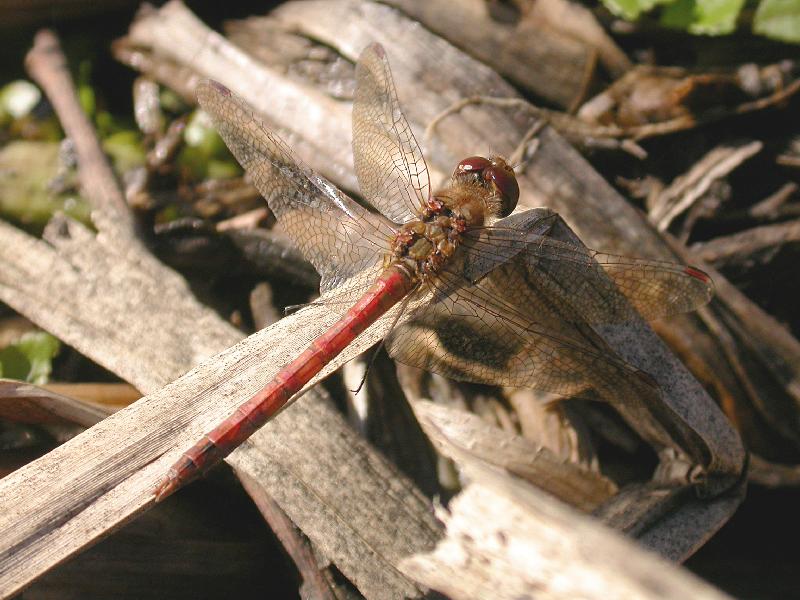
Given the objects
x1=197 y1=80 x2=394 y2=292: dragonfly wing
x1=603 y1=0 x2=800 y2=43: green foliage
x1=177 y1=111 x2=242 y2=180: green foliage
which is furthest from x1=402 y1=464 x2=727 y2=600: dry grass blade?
x1=603 y1=0 x2=800 y2=43: green foliage

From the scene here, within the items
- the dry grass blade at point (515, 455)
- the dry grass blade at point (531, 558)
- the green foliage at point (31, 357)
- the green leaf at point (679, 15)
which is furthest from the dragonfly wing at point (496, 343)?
the green leaf at point (679, 15)

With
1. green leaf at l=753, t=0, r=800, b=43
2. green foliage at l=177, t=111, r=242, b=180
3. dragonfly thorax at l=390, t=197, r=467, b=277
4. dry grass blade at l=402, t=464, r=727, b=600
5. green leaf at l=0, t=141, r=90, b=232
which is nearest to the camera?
dry grass blade at l=402, t=464, r=727, b=600

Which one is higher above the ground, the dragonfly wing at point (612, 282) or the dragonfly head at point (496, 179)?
the dragonfly head at point (496, 179)

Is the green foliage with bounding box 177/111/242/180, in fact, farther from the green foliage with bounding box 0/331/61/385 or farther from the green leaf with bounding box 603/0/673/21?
the green leaf with bounding box 603/0/673/21

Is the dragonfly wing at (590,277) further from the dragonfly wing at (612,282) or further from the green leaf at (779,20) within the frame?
the green leaf at (779,20)

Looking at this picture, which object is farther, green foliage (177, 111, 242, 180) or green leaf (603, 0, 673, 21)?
green foliage (177, 111, 242, 180)

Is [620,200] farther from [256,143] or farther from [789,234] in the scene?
[256,143]

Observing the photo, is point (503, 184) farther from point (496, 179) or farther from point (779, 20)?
point (779, 20)
